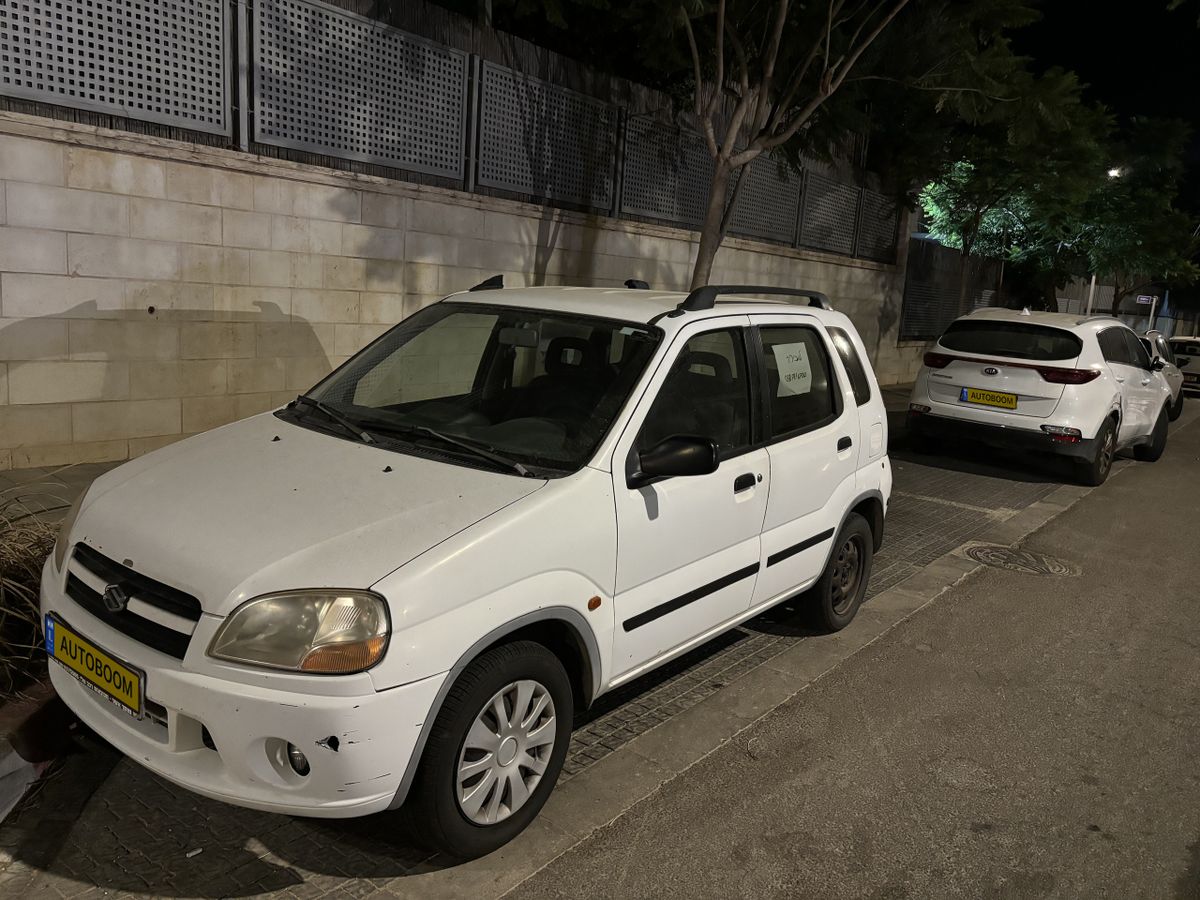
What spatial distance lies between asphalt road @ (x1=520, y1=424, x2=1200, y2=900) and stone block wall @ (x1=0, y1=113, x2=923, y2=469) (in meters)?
5.83

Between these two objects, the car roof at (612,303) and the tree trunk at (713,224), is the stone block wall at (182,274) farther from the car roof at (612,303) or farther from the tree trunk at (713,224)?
the car roof at (612,303)

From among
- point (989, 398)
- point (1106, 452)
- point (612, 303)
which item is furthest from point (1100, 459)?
point (612, 303)

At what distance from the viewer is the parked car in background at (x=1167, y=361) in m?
13.3

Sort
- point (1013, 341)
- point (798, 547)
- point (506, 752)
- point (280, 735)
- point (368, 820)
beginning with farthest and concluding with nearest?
point (1013, 341)
point (798, 547)
point (368, 820)
point (506, 752)
point (280, 735)

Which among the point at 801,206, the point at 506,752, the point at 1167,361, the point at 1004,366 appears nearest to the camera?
the point at 506,752

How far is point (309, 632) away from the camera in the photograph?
2.69 m

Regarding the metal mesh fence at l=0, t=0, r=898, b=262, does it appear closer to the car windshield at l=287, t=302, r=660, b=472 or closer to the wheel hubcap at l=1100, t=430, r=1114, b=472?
the car windshield at l=287, t=302, r=660, b=472

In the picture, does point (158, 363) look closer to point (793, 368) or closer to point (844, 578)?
point (793, 368)

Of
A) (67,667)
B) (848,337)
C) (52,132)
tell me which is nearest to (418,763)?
(67,667)

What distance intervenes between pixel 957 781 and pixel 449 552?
2369 millimetres

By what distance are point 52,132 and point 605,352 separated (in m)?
5.25

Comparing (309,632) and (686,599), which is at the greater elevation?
(309,632)

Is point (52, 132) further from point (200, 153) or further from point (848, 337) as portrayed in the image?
point (848, 337)

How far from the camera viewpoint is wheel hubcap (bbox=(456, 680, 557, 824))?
303cm
